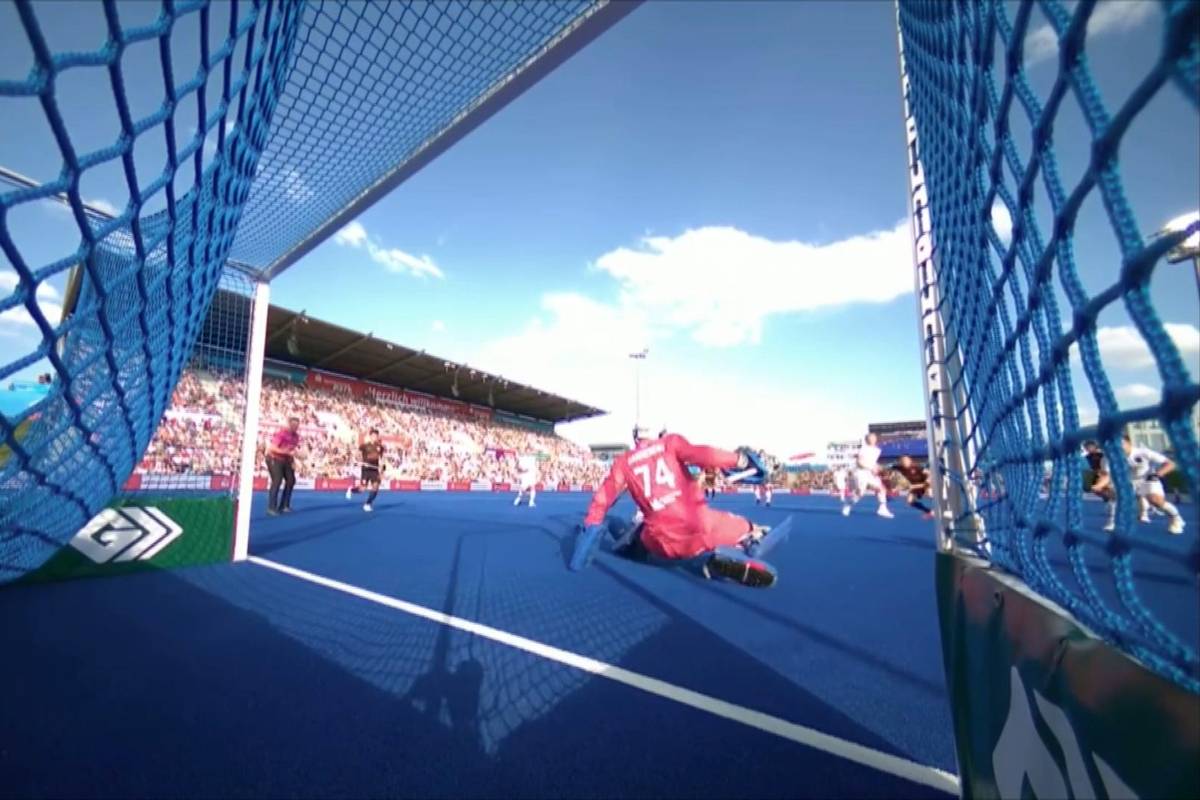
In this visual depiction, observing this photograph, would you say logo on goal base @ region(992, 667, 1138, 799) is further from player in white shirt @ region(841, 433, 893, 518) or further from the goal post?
player in white shirt @ region(841, 433, 893, 518)

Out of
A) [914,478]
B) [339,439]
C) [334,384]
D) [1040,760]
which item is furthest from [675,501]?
[334,384]

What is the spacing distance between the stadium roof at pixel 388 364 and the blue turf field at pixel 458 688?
16270mm

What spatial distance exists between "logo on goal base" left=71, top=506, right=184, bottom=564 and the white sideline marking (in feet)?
9.28

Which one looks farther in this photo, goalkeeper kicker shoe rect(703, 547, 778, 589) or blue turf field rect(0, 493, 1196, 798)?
goalkeeper kicker shoe rect(703, 547, 778, 589)

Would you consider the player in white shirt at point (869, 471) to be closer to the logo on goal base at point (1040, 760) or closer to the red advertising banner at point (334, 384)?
the logo on goal base at point (1040, 760)

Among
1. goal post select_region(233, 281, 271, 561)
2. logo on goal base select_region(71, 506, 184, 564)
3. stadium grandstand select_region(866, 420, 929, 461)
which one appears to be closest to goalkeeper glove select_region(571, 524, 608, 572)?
goal post select_region(233, 281, 271, 561)

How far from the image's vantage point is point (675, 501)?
15.6 feet

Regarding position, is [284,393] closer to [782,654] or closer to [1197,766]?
[782,654]

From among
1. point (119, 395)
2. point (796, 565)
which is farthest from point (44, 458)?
point (796, 565)

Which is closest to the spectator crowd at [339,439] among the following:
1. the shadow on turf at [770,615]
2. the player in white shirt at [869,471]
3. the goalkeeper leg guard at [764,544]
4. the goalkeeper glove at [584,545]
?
the goalkeeper glove at [584,545]

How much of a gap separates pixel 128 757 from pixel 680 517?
3882 mm

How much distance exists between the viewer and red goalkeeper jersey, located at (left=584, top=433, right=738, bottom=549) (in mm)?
4730

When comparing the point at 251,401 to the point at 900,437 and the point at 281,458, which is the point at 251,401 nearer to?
the point at 281,458

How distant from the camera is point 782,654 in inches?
99.2
